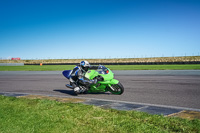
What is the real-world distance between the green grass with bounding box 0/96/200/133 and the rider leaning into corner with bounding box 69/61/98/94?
2747 millimetres

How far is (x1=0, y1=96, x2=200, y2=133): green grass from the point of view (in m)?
3.82

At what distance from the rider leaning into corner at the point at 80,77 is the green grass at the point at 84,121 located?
2.75 meters

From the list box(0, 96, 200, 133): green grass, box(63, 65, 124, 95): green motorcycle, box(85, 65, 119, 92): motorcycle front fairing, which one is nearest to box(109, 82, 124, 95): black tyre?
box(63, 65, 124, 95): green motorcycle

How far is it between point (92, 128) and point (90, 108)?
165 cm

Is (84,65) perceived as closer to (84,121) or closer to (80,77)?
(80,77)

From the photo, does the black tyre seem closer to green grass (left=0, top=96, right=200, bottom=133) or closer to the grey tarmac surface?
the grey tarmac surface

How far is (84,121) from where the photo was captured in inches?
171

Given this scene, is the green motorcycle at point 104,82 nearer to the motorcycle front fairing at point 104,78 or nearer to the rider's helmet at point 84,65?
the motorcycle front fairing at point 104,78

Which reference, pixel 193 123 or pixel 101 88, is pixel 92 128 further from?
pixel 101 88

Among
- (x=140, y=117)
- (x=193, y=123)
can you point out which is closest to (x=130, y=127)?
(x=140, y=117)

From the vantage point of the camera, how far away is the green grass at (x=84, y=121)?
3.82m

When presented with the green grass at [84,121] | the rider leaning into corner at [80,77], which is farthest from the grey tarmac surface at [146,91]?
the green grass at [84,121]

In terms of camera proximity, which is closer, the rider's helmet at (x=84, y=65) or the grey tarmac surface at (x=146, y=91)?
the grey tarmac surface at (x=146, y=91)

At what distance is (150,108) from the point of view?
566 cm
